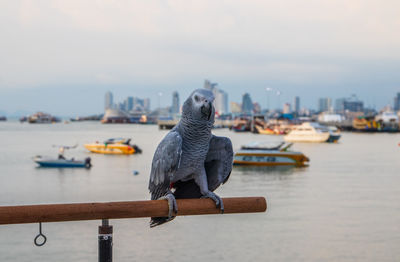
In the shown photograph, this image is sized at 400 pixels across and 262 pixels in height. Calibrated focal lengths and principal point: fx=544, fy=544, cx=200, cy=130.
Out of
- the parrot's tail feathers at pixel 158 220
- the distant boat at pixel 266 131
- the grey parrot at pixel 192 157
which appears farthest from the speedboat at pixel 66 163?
the distant boat at pixel 266 131

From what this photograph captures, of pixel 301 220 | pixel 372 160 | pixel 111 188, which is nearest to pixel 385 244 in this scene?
pixel 301 220

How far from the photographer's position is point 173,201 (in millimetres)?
2730

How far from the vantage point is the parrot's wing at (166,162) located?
121 inches

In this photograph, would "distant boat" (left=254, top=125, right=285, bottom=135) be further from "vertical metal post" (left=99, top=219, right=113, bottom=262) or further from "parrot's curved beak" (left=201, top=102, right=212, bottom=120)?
"vertical metal post" (left=99, top=219, right=113, bottom=262)

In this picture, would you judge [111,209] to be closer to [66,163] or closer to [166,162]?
[166,162]

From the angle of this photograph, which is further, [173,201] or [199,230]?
[199,230]

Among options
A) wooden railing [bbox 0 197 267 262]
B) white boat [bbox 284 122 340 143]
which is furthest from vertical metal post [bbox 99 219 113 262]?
white boat [bbox 284 122 340 143]

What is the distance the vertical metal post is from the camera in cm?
254

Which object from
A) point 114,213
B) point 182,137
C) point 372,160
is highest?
point 182,137

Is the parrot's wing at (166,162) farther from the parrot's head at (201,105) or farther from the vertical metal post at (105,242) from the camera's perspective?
the vertical metal post at (105,242)

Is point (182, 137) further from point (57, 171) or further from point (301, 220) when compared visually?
point (57, 171)

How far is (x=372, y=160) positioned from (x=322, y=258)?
81.0ft

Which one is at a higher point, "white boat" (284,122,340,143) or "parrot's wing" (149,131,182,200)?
"parrot's wing" (149,131,182,200)

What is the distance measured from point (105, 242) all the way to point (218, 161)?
998 millimetres
